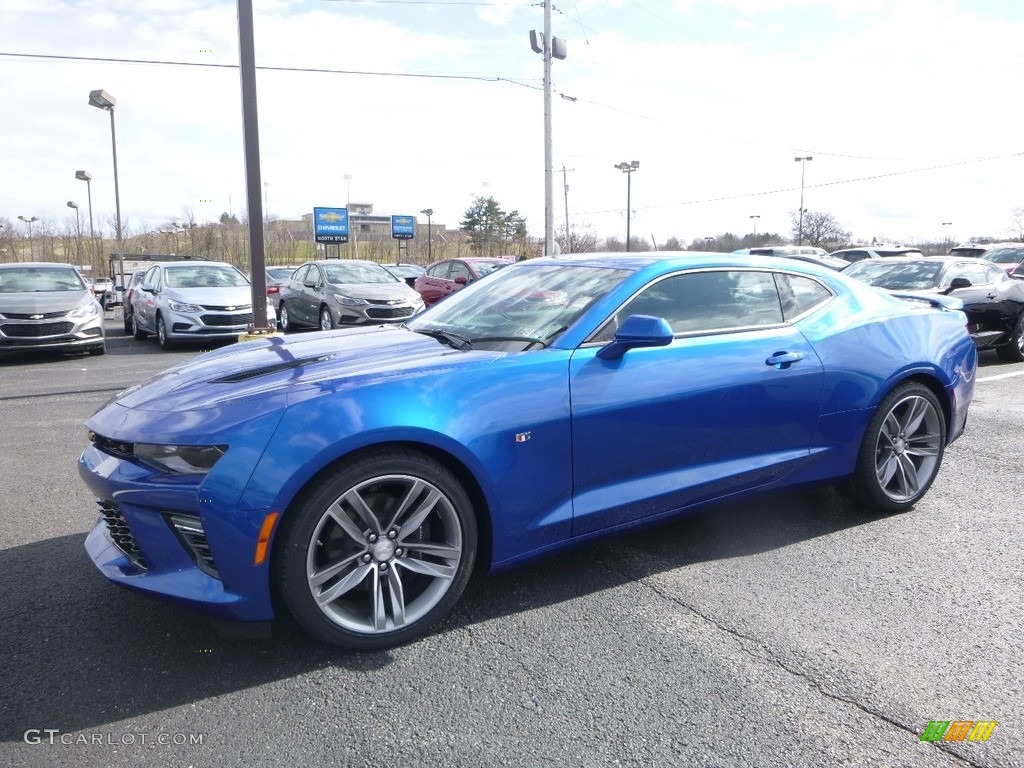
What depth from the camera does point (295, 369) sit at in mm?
3309

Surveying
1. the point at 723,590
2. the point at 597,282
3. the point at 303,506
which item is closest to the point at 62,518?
the point at 303,506

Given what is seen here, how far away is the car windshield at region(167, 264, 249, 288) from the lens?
13609 millimetres

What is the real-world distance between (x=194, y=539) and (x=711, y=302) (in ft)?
8.41

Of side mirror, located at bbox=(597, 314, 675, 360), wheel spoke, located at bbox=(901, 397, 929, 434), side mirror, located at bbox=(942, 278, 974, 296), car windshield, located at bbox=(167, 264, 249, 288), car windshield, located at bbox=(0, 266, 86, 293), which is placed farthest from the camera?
car windshield, located at bbox=(167, 264, 249, 288)

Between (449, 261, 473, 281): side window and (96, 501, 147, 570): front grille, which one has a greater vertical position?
(449, 261, 473, 281): side window

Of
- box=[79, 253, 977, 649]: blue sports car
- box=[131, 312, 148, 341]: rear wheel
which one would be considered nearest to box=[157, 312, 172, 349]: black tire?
box=[131, 312, 148, 341]: rear wheel

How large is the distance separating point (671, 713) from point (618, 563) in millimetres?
1226

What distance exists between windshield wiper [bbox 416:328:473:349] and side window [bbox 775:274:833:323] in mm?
1691

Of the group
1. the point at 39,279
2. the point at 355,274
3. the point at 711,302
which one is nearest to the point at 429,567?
the point at 711,302

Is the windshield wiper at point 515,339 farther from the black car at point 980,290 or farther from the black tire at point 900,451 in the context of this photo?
the black car at point 980,290

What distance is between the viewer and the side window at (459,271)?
18084 millimetres

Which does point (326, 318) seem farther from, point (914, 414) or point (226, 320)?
point (914, 414)

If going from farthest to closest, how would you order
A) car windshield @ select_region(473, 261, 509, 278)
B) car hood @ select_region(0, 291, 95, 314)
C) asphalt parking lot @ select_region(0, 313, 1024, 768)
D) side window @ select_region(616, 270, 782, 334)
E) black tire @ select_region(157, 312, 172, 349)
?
car windshield @ select_region(473, 261, 509, 278), black tire @ select_region(157, 312, 172, 349), car hood @ select_region(0, 291, 95, 314), side window @ select_region(616, 270, 782, 334), asphalt parking lot @ select_region(0, 313, 1024, 768)

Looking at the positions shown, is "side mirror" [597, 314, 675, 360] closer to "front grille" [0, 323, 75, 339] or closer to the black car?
the black car
